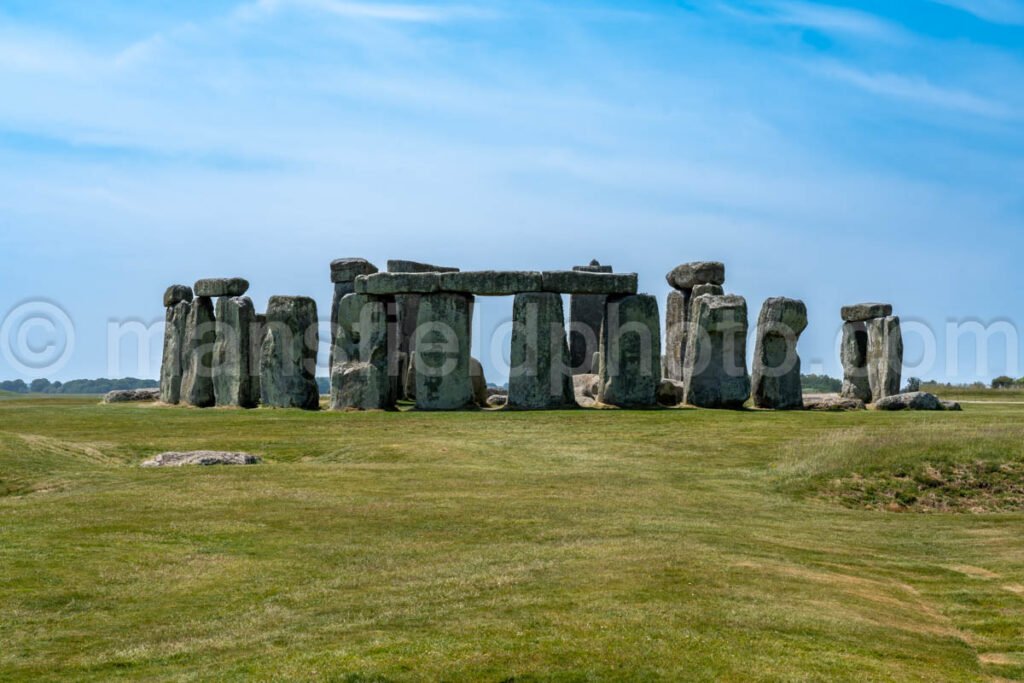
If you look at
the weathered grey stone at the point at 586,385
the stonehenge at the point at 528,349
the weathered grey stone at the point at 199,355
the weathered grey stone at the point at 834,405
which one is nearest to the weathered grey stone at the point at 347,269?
the stonehenge at the point at 528,349

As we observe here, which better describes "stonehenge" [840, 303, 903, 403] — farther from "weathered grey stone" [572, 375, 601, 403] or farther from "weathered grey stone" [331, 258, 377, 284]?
"weathered grey stone" [331, 258, 377, 284]

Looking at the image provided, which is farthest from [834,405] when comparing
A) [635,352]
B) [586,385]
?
[586,385]

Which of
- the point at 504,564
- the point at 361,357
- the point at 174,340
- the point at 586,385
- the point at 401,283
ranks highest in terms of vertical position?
the point at 401,283

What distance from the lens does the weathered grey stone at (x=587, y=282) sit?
120 ft

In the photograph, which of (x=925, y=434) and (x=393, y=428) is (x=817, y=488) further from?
(x=393, y=428)

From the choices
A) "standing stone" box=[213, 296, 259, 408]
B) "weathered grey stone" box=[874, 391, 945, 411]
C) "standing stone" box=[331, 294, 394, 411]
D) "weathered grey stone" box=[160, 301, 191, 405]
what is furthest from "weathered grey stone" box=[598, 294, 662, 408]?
"weathered grey stone" box=[160, 301, 191, 405]

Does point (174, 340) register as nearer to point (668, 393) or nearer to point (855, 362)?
point (668, 393)

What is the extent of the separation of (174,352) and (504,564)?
32.7m

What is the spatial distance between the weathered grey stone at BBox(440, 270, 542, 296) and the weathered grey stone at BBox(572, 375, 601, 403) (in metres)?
5.38

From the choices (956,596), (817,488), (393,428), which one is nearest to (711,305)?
(393,428)

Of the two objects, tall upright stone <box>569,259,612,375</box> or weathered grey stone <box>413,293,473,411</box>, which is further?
tall upright stone <box>569,259,612,375</box>

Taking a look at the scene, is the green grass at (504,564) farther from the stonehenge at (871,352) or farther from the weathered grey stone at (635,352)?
the stonehenge at (871,352)

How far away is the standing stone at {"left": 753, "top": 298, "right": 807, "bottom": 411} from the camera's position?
122 feet

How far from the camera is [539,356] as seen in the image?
36344 millimetres
